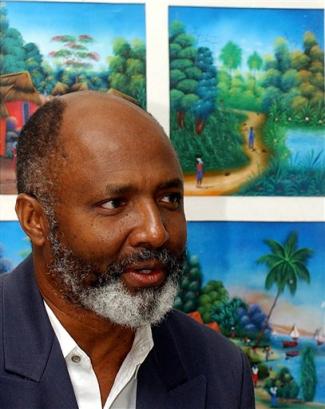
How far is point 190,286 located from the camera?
1.24 m

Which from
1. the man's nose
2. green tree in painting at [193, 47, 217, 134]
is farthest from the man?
green tree in painting at [193, 47, 217, 134]

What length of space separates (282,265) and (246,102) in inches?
11.0

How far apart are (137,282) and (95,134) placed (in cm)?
18

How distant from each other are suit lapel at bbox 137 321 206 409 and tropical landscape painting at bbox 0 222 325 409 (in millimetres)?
235

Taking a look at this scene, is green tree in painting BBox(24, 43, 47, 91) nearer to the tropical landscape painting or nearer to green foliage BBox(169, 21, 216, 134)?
green foliage BBox(169, 21, 216, 134)

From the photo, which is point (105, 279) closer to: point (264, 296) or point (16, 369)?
point (16, 369)

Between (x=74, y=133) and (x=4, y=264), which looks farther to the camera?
(x=4, y=264)

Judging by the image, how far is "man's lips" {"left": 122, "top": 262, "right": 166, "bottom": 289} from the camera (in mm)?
842

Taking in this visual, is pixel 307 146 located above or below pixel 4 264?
above

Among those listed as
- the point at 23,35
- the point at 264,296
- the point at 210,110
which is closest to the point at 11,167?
the point at 23,35

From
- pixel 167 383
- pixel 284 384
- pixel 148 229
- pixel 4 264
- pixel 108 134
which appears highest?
pixel 108 134

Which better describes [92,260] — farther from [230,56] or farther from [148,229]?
[230,56]

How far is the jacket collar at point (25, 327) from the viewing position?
0.88 metres

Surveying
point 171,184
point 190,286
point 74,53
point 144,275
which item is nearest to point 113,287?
point 144,275
